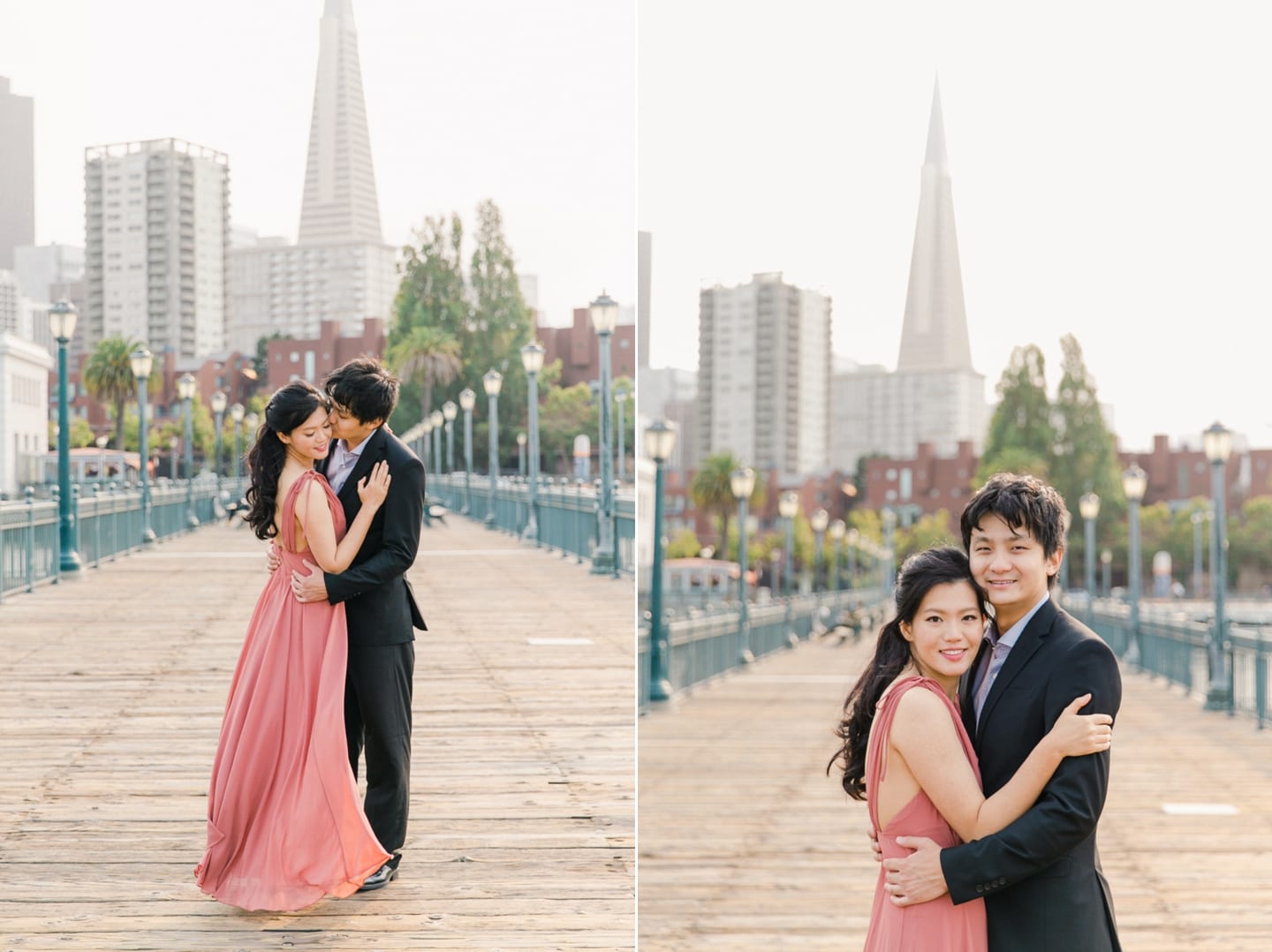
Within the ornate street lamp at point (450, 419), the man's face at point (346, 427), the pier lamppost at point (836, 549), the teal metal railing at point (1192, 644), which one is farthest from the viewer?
the pier lamppost at point (836, 549)

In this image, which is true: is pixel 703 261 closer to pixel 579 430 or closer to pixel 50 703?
pixel 579 430

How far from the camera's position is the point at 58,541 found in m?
4.36

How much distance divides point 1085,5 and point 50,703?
9.02 metres

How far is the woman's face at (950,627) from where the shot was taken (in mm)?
2049

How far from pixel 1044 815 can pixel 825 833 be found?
642 cm

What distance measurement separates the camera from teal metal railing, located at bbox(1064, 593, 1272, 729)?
10406 mm

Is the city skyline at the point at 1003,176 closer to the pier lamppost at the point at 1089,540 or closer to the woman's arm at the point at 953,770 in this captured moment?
the pier lamppost at the point at 1089,540

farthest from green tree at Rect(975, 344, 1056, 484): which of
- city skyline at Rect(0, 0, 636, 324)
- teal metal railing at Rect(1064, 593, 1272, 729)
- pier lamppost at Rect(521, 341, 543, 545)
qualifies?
city skyline at Rect(0, 0, 636, 324)

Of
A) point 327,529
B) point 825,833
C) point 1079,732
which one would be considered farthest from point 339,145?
point 825,833

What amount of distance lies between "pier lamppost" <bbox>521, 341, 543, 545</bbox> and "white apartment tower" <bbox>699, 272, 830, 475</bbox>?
7.23 metres

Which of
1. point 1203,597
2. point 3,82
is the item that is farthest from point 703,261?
point 3,82

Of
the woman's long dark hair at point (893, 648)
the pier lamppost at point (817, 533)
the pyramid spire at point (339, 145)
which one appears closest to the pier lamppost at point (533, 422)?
the pyramid spire at point (339, 145)

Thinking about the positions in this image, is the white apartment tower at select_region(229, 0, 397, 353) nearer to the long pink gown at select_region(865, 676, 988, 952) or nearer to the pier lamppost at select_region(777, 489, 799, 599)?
the long pink gown at select_region(865, 676, 988, 952)

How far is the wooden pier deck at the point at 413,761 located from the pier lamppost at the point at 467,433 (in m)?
0.11
